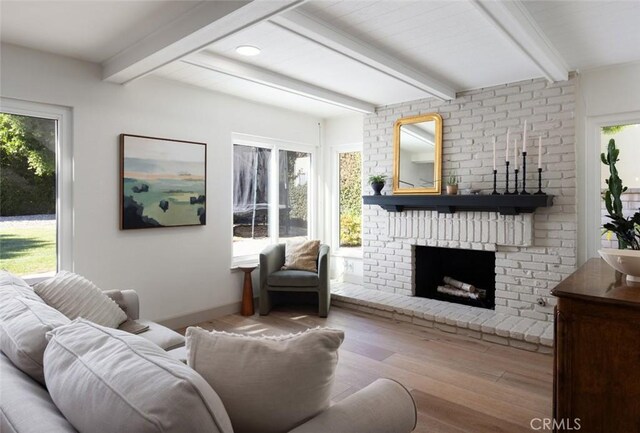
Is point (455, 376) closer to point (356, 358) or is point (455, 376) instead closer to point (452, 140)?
point (356, 358)

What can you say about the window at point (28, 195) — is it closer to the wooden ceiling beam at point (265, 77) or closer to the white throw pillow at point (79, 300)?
the white throw pillow at point (79, 300)

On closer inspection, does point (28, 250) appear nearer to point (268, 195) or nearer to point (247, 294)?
point (247, 294)

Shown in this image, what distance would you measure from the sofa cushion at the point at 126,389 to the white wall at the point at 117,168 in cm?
264

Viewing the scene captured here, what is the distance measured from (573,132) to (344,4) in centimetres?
257

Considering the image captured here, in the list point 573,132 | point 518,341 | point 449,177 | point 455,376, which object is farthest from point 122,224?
point 573,132

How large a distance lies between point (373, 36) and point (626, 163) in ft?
8.53

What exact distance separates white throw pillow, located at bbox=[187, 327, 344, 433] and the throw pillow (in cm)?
350

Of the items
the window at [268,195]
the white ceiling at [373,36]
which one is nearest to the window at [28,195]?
the white ceiling at [373,36]

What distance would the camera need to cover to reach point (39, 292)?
224 cm

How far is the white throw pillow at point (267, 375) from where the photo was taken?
1.03 meters

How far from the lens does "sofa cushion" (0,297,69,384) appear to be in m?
1.21

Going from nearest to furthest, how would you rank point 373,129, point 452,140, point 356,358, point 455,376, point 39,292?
point 39,292, point 455,376, point 356,358, point 452,140, point 373,129

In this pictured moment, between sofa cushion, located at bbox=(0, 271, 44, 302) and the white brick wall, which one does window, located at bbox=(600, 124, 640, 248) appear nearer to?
the white brick wall

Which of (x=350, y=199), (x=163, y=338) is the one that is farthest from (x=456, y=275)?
(x=163, y=338)
